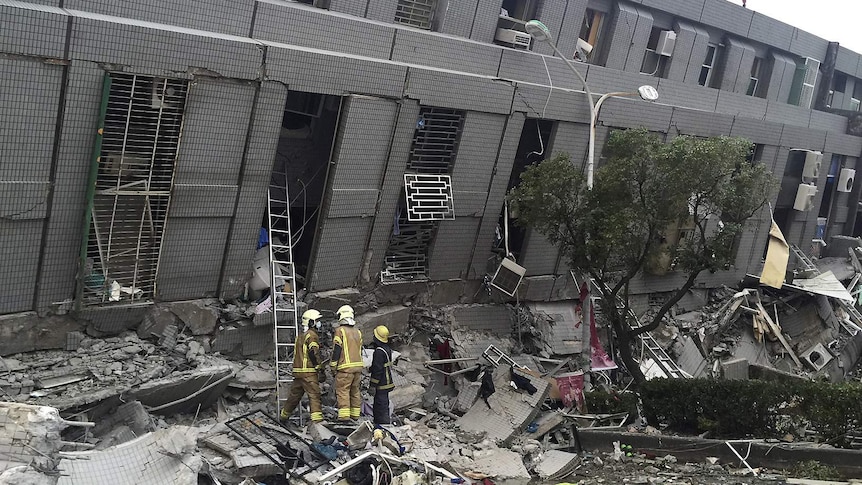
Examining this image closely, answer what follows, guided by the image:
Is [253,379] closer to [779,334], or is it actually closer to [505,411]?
[505,411]

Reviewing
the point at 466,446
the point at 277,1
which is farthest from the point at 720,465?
the point at 277,1

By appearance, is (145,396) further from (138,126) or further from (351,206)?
(351,206)

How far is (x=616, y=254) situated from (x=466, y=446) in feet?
13.2

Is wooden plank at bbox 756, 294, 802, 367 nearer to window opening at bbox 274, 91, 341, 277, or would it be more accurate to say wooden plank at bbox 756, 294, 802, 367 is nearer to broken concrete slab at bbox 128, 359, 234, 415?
window opening at bbox 274, 91, 341, 277

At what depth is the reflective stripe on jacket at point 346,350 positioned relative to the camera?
9703 mm

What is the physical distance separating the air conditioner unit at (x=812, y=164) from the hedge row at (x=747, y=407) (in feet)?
33.4

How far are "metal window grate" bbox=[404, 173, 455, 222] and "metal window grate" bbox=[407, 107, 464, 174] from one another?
0.21m

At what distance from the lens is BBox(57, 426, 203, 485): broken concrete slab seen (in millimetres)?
7648

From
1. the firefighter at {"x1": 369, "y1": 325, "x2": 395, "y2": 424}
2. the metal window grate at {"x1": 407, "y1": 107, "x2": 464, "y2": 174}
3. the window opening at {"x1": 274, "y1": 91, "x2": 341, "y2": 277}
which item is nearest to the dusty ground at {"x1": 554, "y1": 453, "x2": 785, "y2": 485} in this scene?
the firefighter at {"x1": 369, "y1": 325, "x2": 395, "y2": 424}

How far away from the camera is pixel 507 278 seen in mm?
14430

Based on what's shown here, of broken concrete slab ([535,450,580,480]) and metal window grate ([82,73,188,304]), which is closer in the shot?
metal window grate ([82,73,188,304])

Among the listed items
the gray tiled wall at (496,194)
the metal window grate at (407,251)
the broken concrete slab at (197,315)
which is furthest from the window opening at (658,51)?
the broken concrete slab at (197,315)

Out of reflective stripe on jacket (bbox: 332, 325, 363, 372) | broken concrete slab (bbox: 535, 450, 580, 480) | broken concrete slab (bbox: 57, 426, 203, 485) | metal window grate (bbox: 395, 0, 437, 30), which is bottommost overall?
broken concrete slab (bbox: 535, 450, 580, 480)

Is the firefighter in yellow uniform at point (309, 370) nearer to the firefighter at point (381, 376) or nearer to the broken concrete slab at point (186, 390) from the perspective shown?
the firefighter at point (381, 376)
